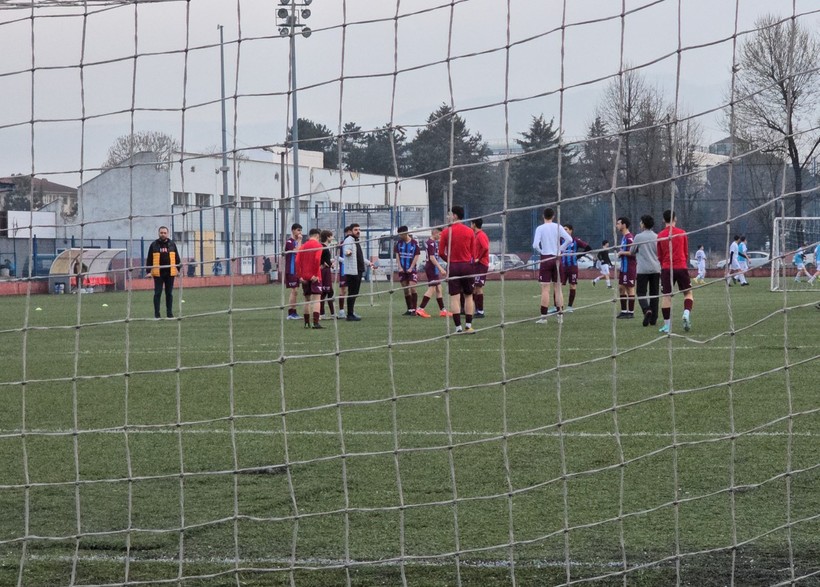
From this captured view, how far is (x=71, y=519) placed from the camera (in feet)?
17.5

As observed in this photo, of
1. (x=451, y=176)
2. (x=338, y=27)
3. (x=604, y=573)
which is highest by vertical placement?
(x=338, y=27)

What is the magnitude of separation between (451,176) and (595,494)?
5.87ft

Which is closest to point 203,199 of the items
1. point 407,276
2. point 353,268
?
point 353,268

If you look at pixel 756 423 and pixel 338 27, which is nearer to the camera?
pixel 338 27

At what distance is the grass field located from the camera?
4508 millimetres

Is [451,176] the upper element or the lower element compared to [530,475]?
upper

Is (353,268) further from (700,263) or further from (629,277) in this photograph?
(700,263)

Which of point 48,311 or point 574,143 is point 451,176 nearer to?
point 574,143

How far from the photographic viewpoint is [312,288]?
17328 mm

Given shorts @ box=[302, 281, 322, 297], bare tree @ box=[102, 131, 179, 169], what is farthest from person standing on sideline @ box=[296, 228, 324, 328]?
bare tree @ box=[102, 131, 179, 169]

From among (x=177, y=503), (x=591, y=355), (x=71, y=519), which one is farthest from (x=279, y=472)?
(x=591, y=355)

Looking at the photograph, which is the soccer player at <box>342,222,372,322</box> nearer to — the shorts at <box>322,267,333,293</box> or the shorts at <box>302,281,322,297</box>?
the shorts at <box>322,267,333,293</box>

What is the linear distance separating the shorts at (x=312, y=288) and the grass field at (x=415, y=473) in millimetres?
5219

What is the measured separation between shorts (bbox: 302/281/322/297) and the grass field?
17.1ft
